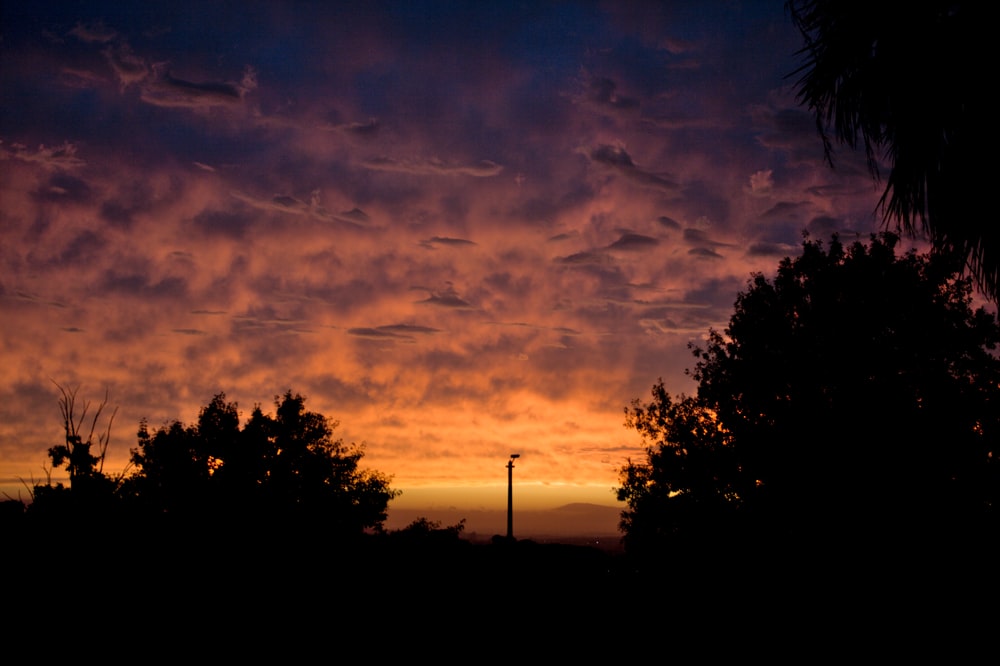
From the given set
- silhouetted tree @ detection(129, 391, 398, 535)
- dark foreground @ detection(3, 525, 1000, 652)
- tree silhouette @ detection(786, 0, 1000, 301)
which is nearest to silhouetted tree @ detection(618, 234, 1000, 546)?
dark foreground @ detection(3, 525, 1000, 652)

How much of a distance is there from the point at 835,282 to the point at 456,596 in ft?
51.2

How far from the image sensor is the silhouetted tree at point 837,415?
56.1ft

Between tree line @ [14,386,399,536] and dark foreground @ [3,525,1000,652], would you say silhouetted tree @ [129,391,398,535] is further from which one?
dark foreground @ [3,525,1000,652]

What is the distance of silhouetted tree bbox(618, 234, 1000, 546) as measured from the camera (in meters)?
17.1

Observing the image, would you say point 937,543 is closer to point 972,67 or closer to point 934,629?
point 934,629

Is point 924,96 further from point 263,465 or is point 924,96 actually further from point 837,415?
point 263,465

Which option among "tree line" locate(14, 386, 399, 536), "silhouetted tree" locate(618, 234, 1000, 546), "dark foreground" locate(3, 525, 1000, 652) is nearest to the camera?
"dark foreground" locate(3, 525, 1000, 652)

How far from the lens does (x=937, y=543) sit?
44.9 feet

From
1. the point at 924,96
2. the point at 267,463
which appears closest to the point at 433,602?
the point at 924,96

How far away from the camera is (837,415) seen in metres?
18.3

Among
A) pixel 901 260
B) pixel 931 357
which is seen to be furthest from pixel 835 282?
pixel 931 357

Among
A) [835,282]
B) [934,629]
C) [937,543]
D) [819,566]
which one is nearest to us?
[934,629]

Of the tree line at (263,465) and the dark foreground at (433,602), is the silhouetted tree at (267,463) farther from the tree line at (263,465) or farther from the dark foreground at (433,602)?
the dark foreground at (433,602)

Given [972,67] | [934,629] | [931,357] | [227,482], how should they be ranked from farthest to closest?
1. [227,482]
2. [931,357]
3. [934,629]
4. [972,67]
